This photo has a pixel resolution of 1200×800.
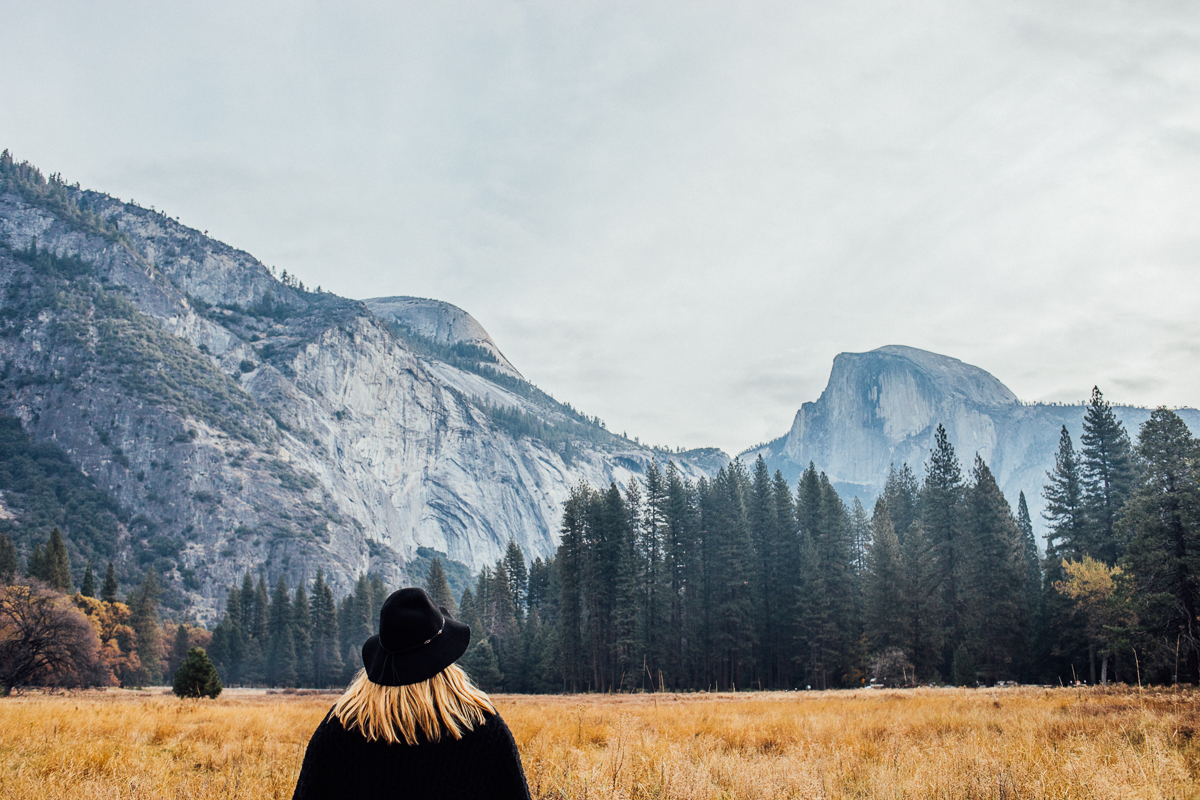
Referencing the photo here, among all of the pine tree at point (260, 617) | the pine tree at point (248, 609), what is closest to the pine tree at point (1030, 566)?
the pine tree at point (260, 617)

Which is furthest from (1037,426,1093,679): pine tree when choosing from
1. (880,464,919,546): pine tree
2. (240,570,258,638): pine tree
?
(240,570,258,638): pine tree

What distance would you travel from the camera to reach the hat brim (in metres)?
3.00

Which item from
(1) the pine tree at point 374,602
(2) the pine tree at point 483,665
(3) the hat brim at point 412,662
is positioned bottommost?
(2) the pine tree at point 483,665

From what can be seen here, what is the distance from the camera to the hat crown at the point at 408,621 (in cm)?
298

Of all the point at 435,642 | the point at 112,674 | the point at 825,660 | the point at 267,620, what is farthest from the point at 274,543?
the point at 435,642

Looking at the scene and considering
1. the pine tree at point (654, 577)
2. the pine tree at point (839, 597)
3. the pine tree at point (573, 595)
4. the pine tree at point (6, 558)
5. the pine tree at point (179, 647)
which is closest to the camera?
the pine tree at point (839, 597)

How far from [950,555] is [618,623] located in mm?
24306

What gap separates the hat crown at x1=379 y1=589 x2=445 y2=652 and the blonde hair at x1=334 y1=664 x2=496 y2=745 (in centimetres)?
18

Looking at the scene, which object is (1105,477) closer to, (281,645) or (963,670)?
(963,670)

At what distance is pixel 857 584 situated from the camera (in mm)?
53156

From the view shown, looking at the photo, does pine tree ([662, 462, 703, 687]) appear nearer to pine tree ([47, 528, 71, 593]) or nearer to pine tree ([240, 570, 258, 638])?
pine tree ([47, 528, 71, 593])

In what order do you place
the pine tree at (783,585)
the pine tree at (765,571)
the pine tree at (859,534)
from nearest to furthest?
1. the pine tree at (783,585)
2. the pine tree at (765,571)
3. the pine tree at (859,534)

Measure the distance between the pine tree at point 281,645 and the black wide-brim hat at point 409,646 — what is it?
9996 cm

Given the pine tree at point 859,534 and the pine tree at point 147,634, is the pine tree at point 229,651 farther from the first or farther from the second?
the pine tree at point 859,534
